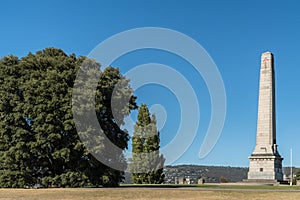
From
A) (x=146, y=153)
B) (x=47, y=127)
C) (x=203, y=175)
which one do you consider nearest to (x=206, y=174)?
(x=203, y=175)

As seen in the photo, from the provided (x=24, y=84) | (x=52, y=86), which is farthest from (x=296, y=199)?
(x=24, y=84)

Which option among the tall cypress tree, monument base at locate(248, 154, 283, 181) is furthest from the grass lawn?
the tall cypress tree

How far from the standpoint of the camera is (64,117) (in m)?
34.2

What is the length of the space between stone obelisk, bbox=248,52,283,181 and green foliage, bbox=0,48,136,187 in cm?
1879

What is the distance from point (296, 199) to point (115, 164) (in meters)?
18.3

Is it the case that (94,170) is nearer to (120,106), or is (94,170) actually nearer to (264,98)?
(120,106)

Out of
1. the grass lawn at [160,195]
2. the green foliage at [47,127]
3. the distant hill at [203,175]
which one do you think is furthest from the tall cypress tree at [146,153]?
the grass lawn at [160,195]

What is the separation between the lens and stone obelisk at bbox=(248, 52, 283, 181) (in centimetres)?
4888

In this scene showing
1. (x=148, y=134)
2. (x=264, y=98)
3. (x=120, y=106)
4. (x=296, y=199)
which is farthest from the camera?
(x=148, y=134)

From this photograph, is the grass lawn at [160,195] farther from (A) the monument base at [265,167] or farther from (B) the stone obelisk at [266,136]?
(B) the stone obelisk at [266,136]

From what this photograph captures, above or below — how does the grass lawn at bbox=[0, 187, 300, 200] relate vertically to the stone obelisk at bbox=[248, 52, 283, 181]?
below

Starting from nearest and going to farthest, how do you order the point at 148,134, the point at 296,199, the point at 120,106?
1. the point at 296,199
2. the point at 120,106
3. the point at 148,134

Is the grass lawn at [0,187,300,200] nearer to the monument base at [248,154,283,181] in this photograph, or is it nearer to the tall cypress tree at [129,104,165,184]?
the monument base at [248,154,283,181]

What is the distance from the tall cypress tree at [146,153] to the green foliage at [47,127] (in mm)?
14659
